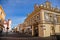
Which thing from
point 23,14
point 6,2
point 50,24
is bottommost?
point 50,24

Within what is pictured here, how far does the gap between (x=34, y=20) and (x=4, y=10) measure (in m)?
1.42

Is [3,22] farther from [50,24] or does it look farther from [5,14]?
[50,24]

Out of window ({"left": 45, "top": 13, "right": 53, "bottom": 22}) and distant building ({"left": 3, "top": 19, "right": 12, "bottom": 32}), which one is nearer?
distant building ({"left": 3, "top": 19, "right": 12, "bottom": 32})

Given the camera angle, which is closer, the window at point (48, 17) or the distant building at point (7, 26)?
the distant building at point (7, 26)

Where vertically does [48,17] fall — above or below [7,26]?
above

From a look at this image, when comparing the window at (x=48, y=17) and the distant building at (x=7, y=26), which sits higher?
the window at (x=48, y=17)

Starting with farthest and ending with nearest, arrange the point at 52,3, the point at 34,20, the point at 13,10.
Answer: the point at 34,20, the point at 52,3, the point at 13,10

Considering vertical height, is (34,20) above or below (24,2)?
below

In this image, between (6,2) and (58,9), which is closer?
(6,2)

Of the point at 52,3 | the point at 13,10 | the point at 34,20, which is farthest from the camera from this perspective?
the point at 34,20

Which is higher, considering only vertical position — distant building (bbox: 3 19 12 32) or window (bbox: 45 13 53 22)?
window (bbox: 45 13 53 22)

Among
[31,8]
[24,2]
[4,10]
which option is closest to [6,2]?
[4,10]

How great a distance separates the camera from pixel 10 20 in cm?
234

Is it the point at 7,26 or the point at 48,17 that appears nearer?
the point at 7,26
